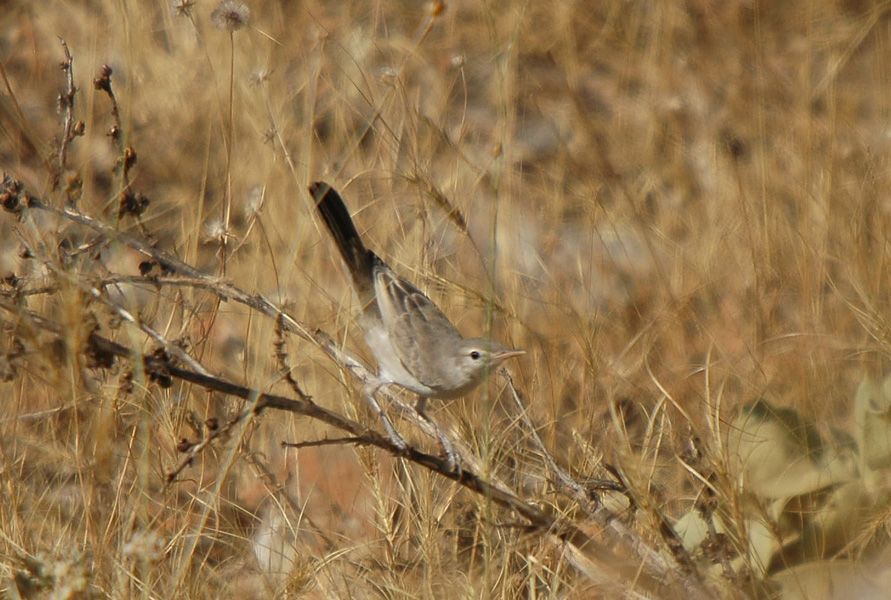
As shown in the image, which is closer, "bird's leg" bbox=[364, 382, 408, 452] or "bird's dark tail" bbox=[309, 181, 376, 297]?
"bird's leg" bbox=[364, 382, 408, 452]

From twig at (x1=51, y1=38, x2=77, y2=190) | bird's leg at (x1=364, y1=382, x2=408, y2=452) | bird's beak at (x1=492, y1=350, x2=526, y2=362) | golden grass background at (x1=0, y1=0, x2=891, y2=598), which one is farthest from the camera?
bird's beak at (x1=492, y1=350, x2=526, y2=362)

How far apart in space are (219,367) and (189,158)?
1.85 metres

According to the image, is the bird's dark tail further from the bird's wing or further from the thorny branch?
the thorny branch

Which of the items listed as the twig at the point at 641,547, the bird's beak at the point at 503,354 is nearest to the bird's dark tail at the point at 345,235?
the bird's beak at the point at 503,354

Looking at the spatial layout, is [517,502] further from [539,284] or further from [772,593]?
[539,284]

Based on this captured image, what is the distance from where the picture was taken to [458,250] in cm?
488

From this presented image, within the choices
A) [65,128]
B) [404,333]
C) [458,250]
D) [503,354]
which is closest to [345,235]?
[404,333]

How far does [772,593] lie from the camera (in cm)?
274

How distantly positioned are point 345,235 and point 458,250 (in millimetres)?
1331

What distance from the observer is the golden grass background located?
9.99 feet

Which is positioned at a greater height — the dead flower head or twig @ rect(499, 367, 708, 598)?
the dead flower head

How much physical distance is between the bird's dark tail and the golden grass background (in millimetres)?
122

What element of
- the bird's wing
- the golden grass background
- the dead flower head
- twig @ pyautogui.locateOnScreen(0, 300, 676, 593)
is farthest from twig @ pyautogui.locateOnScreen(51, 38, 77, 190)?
the bird's wing

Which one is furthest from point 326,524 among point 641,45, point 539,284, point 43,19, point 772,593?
point 43,19
